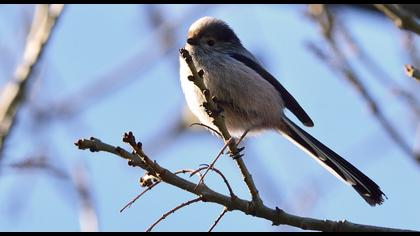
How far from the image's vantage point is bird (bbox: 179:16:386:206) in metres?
2.98

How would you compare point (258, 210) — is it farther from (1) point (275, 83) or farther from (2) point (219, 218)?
(1) point (275, 83)

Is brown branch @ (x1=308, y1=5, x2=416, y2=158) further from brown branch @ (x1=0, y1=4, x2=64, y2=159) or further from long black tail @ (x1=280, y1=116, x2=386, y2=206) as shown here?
brown branch @ (x1=0, y1=4, x2=64, y2=159)

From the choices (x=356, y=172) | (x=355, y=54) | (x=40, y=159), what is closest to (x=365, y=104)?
(x=356, y=172)

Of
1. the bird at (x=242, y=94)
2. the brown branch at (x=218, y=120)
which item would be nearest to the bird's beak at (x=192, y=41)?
the bird at (x=242, y=94)

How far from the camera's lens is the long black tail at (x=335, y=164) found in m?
2.69

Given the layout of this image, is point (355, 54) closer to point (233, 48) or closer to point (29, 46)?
point (233, 48)

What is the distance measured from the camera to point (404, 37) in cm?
342

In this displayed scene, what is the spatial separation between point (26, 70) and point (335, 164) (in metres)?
1.42

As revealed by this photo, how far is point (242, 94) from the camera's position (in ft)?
10.1

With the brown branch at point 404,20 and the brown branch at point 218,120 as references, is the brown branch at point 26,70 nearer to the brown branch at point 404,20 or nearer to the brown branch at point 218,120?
the brown branch at point 218,120

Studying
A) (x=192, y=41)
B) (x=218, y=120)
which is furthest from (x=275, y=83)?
(x=218, y=120)

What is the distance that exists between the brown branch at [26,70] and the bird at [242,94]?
637mm

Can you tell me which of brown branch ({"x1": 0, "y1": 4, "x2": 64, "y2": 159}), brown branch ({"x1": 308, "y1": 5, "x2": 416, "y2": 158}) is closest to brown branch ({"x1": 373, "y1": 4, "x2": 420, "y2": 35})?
brown branch ({"x1": 308, "y1": 5, "x2": 416, "y2": 158})

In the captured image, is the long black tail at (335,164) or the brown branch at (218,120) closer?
the brown branch at (218,120)
